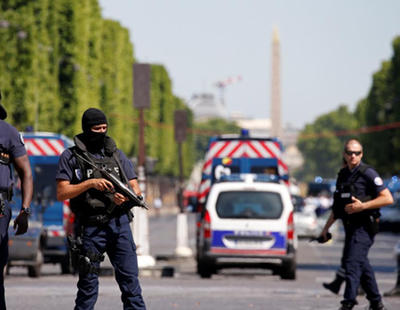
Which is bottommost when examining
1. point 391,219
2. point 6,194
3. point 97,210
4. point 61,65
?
point 391,219

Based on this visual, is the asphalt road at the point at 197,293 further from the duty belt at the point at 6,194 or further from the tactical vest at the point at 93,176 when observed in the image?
the duty belt at the point at 6,194

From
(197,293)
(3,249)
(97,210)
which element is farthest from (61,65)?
(3,249)

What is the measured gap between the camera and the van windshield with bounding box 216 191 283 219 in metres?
21.5

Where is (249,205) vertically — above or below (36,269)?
above

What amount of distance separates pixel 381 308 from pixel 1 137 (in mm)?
5072

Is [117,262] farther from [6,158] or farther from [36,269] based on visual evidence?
[36,269]

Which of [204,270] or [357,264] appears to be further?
[204,270]

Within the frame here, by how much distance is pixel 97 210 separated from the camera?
32.5 feet

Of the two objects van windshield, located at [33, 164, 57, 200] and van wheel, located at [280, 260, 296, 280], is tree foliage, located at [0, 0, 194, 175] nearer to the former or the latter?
van windshield, located at [33, 164, 57, 200]

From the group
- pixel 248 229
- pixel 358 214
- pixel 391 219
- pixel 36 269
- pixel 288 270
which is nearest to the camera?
pixel 358 214

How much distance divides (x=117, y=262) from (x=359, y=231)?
3713mm

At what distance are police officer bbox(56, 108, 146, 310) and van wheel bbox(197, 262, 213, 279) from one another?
1130 cm

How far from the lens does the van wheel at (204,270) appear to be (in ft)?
70.0

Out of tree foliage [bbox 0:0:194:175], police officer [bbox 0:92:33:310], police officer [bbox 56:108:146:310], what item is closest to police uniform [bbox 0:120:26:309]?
police officer [bbox 0:92:33:310]
